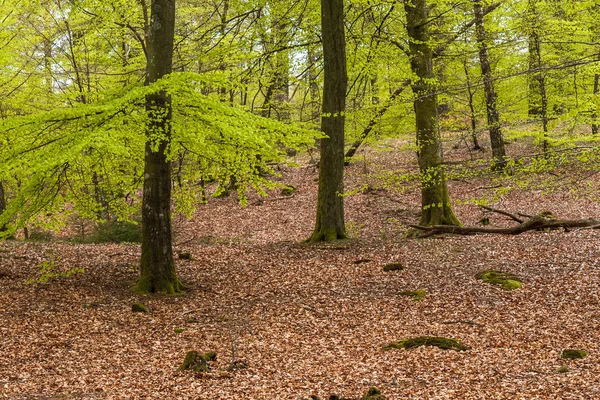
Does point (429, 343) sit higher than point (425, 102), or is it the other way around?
point (425, 102)

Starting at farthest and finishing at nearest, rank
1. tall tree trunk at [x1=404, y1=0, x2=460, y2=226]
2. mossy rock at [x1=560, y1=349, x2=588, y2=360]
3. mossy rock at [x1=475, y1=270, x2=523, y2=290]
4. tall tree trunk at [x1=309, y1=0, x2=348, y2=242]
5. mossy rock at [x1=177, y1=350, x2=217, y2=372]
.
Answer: tall tree trunk at [x1=404, y1=0, x2=460, y2=226] < tall tree trunk at [x1=309, y1=0, x2=348, y2=242] < mossy rock at [x1=475, y1=270, x2=523, y2=290] < mossy rock at [x1=177, y1=350, x2=217, y2=372] < mossy rock at [x1=560, y1=349, x2=588, y2=360]

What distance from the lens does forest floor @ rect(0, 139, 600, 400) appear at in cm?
582

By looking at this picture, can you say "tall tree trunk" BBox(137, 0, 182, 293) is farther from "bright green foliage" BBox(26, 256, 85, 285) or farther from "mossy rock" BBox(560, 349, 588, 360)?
"mossy rock" BBox(560, 349, 588, 360)

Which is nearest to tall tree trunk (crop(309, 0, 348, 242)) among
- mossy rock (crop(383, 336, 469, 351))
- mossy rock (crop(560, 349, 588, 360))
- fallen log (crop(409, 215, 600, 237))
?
fallen log (crop(409, 215, 600, 237))

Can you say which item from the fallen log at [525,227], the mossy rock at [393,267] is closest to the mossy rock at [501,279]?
the mossy rock at [393,267]

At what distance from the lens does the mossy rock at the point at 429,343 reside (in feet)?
21.9

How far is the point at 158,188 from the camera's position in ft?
30.0

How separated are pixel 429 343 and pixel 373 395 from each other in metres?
1.79

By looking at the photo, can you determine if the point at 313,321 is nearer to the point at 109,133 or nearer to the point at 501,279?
the point at 501,279

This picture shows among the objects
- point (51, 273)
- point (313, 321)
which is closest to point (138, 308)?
point (51, 273)

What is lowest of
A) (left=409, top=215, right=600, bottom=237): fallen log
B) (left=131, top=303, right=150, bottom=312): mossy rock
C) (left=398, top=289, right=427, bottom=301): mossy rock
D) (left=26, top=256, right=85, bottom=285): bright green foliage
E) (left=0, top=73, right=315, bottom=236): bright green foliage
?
(left=398, top=289, right=427, bottom=301): mossy rock

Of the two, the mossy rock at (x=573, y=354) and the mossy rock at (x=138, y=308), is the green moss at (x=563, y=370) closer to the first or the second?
the mossy rock at (x=573, y=354)

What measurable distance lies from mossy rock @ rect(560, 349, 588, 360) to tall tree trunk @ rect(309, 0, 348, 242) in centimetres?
635

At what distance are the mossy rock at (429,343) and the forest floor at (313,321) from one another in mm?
136
